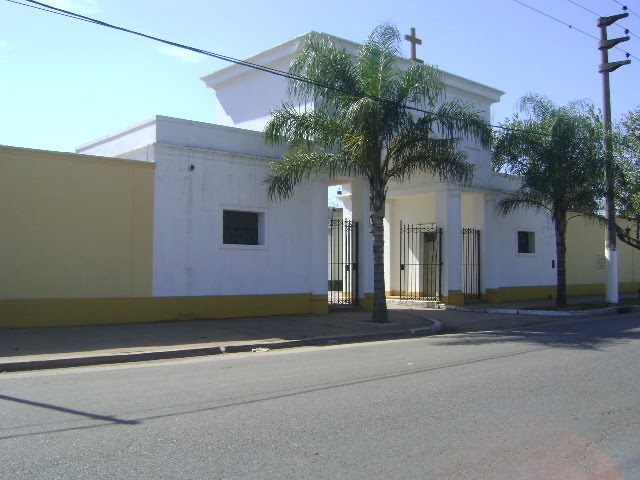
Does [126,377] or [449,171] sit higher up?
[449,171]

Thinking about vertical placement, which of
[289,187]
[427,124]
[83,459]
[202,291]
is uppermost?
[427,124]

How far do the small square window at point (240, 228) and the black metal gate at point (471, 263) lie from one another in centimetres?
872

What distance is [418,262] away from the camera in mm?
23516

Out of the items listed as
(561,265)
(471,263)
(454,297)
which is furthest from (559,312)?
(471,263)

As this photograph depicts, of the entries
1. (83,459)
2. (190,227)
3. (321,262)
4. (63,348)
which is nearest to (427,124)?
(321,262)

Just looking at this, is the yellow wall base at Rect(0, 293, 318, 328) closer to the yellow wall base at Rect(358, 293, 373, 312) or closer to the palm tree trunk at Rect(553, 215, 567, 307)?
the yellow wall base at Rect(358, 293, 373, 312)

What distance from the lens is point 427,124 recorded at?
596 inches

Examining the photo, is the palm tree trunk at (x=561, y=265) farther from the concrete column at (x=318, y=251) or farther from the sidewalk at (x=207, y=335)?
the concrete column at (x=318, y=251)

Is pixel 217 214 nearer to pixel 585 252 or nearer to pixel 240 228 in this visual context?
pixel 240 228

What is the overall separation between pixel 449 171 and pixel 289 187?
13.0 ft

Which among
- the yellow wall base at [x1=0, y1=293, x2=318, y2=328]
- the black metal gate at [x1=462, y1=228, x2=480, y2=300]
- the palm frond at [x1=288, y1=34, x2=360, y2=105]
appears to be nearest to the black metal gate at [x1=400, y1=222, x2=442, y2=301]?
the black metal gate at [x1=462, y1=228, x2=480, y2=300]

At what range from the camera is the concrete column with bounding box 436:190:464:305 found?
67.6 feet

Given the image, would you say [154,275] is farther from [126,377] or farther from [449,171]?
[449,171]

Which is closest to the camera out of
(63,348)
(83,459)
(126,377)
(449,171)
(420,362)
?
(83,459)
